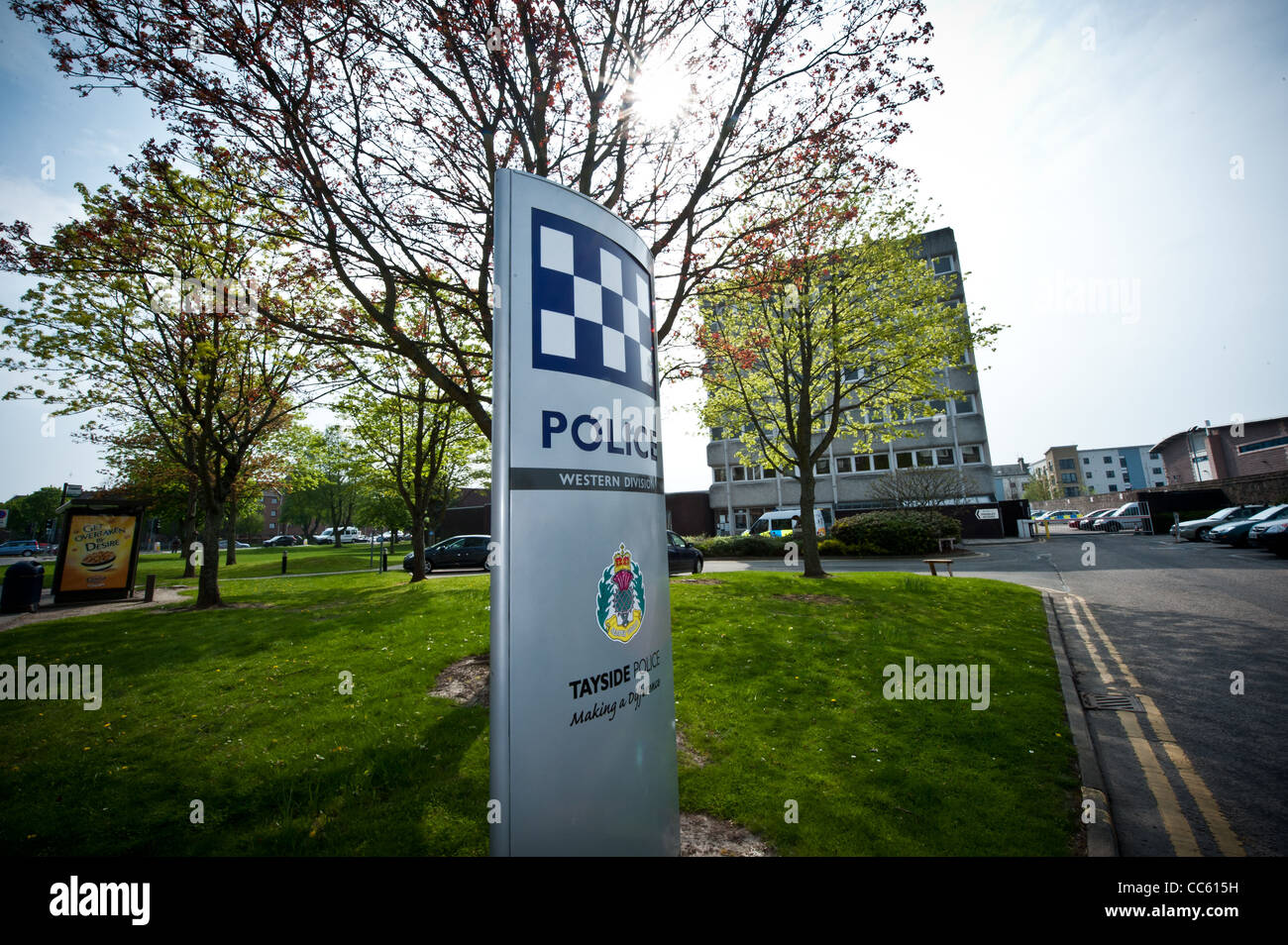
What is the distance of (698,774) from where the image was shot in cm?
411

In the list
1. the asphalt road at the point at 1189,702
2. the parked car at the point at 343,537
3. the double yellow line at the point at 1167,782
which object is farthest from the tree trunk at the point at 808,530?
the parked car at the point at 343,537

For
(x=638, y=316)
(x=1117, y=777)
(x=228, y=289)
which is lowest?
(x=1117, y=777)

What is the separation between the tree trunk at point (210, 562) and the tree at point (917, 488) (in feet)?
99.7

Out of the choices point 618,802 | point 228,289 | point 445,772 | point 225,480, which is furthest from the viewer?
point 225,480

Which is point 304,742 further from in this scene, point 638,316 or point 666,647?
point 638,316

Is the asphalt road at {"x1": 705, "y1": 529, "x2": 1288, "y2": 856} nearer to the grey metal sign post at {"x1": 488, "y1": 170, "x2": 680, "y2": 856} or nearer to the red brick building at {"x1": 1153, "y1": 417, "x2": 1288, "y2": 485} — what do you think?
the grey metal sign post at {"x1": 488, "y1": 170, "x2": 680, "y2": 856}

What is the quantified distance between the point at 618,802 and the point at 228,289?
1425 centimetres

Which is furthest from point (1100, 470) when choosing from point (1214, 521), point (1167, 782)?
point (1167, 782)

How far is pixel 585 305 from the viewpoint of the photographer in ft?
9.15

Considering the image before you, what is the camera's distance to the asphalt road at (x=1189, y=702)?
3533 mm

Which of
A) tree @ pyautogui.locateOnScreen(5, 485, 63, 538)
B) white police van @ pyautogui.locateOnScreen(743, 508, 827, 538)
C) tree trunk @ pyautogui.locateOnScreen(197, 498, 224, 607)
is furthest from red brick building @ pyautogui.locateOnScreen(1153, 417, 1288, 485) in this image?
tree @ pyautogui.locateOnScreen(5, 485, 63, 538)
